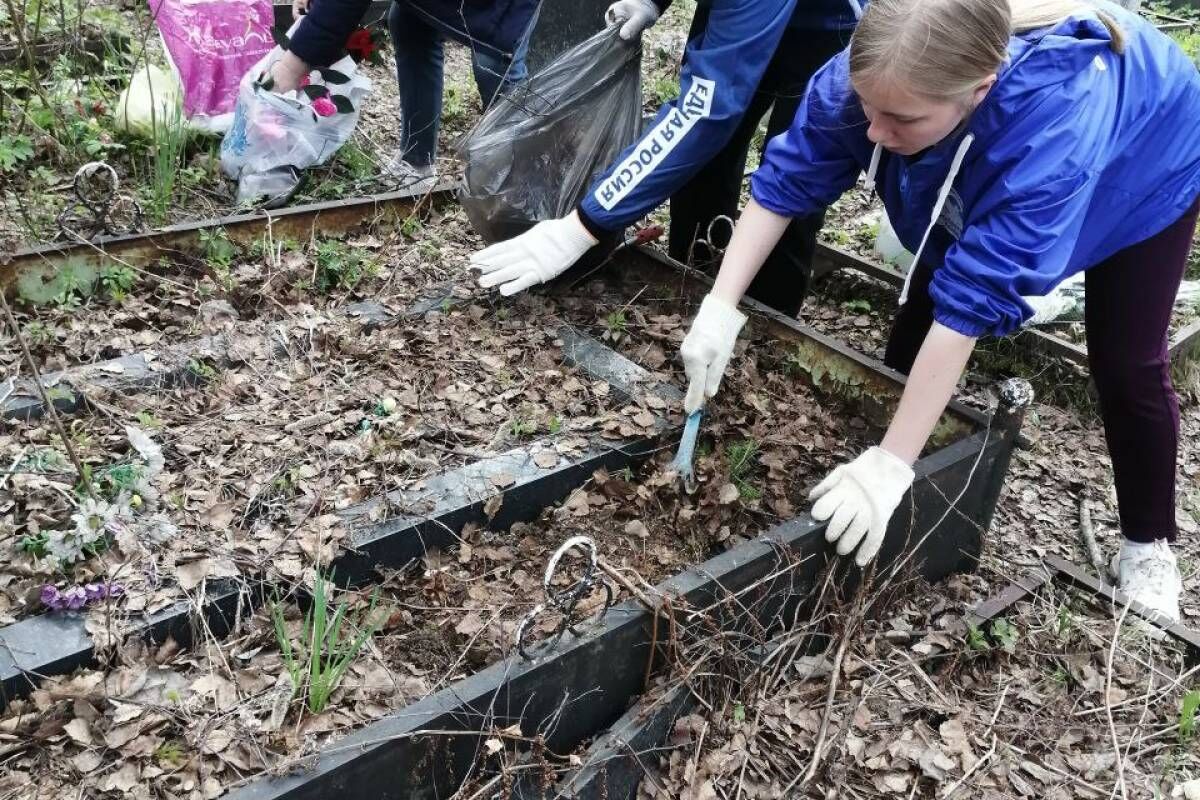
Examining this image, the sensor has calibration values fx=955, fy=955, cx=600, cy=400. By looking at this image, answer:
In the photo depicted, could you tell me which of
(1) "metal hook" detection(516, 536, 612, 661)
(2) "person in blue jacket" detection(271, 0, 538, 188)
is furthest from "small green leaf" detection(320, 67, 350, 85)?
(1) "metal hook" detection(516, 536, 612, 661)

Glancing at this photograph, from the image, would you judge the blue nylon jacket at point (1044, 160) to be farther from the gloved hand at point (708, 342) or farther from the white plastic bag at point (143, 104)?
the white plastic bag at point (143, 104)

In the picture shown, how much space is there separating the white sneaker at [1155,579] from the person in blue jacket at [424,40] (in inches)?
95.9

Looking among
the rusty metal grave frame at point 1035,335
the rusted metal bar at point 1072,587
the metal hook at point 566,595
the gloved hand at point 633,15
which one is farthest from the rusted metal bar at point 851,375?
the metal hook at point 566,595

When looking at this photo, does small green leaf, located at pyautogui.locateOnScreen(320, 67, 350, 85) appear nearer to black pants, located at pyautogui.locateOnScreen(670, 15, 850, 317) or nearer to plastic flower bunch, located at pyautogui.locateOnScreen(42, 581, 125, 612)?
black pants, located at pyautogui.locateOnScreen(670, 15, 850, 317)

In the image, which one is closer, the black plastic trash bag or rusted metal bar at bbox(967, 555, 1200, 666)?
rusted metal bar at bbox(967, 555, 1200, 666)

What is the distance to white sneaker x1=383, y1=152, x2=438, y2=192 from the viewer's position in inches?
155

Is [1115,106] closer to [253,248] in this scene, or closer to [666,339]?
[666,339]

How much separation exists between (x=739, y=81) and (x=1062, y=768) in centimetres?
194

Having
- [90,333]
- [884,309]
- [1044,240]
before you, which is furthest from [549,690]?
[884,309]

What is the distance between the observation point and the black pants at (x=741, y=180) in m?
2.98

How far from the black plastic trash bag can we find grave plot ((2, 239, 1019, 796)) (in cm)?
60

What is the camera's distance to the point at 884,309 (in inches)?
159

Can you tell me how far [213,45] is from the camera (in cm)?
425

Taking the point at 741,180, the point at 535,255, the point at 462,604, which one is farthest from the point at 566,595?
the point at 741,180
